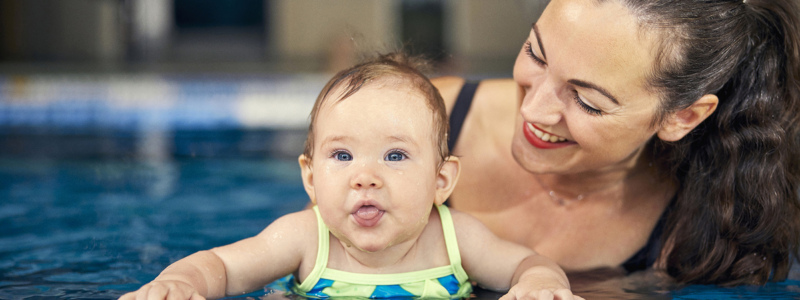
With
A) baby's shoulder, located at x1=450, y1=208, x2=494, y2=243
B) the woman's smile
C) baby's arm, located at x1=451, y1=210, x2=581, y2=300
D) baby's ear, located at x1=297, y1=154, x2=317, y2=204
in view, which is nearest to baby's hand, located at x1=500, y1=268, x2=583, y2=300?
baby's arm, located at x1=451, y1=210, x2=581, y2=300

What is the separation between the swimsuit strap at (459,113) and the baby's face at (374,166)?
2.48 feet

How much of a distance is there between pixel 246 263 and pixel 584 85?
Answer: 987 millimetres

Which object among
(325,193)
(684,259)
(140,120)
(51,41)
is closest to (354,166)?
(325,193)

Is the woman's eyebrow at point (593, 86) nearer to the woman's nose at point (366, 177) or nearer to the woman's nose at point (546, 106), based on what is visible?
the woman's nose at point (546, 106)

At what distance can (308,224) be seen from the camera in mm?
2045

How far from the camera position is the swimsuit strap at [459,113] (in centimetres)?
265

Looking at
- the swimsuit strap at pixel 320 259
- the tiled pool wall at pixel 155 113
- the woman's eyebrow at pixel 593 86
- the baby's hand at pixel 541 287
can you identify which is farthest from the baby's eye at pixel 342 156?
the tiled pool wall at pixel 155 113

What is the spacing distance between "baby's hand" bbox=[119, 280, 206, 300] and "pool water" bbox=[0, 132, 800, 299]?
424mm

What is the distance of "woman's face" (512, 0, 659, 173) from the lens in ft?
6.47

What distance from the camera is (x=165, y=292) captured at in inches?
63.8

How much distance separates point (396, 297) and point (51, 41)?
1194 cm

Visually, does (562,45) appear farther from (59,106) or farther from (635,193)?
(59,106)

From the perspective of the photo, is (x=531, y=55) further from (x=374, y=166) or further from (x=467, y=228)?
(x=374, y=166)

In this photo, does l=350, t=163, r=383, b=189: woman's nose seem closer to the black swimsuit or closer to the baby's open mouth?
the baby's open mouth
